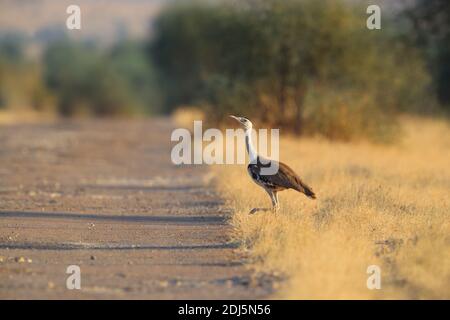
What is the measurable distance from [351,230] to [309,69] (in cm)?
1848

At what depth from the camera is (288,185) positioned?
456 inches

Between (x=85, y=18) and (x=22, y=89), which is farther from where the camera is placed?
(x=85, y=18)

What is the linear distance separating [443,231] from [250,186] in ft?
17.7

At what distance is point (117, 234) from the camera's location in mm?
11336

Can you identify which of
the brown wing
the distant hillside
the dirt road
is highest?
the distant hillside

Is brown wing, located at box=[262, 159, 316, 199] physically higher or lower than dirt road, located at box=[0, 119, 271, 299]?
higher

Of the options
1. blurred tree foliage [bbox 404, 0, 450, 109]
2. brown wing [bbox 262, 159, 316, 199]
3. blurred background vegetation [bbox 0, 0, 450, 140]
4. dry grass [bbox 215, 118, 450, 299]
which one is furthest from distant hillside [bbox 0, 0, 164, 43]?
brown wing [bbox 262, 159, 316, 199]

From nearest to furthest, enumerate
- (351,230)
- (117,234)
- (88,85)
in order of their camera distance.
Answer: (351,230)
(117,234)
(88,85)

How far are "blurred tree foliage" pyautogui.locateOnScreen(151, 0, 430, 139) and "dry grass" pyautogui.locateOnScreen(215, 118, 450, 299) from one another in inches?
370

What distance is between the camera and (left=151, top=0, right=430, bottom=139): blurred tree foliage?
91.6 feet

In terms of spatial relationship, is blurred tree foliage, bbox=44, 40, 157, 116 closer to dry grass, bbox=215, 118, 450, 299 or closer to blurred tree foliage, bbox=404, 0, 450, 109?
blurred tree foliage, bbox=404, 0, 450, 109

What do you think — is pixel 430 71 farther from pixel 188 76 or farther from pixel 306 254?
pixel 188 76

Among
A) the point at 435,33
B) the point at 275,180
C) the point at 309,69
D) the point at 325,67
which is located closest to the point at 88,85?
the point at 309,69

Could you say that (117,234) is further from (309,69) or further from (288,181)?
(309,69)
